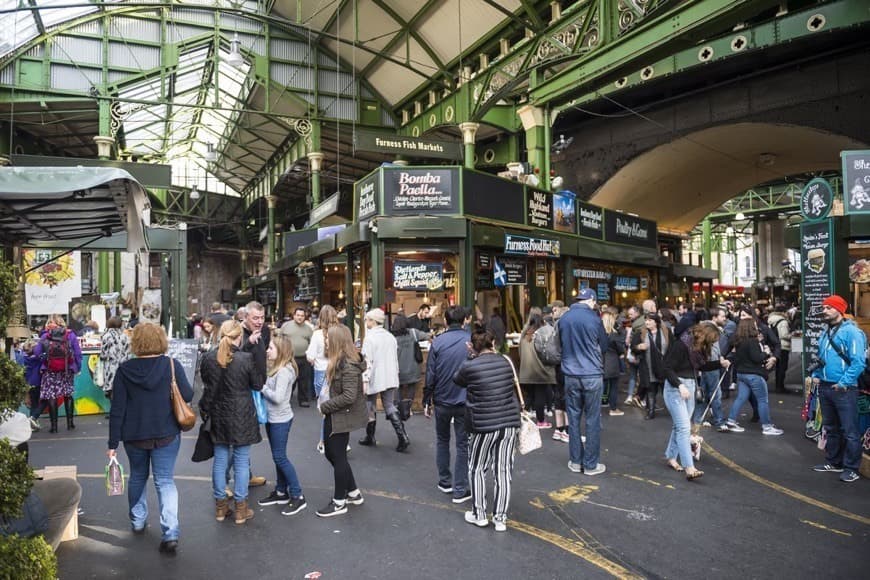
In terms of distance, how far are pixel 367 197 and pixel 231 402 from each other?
→ 7772 mm

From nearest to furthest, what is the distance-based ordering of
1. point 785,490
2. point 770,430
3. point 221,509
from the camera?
point 221,509 < point 785,490 < point 770,430

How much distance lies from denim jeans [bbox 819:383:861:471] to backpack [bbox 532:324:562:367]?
312 centimetres

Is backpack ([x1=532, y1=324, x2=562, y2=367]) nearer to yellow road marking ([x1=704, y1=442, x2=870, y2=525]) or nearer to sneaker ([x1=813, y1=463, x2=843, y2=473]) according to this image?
yellow road marking ([x1=704, y1=442, x2=870, y2=525])

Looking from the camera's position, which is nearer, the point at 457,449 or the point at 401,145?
the point at 457,449

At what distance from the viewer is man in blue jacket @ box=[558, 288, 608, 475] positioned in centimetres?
631

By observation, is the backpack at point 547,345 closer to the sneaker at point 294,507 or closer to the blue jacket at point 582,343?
the blue jacket at point 582,343

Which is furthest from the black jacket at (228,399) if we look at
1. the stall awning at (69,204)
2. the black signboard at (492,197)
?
the black signboard at (492,197)

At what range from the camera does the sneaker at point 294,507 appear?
5.25 m

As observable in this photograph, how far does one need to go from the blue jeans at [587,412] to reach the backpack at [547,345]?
158 cm

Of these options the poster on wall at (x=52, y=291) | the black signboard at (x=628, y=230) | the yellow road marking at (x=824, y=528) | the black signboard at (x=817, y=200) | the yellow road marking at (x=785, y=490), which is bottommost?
the yellow road marking at (x=785, y=490)

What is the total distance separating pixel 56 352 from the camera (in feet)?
28.9

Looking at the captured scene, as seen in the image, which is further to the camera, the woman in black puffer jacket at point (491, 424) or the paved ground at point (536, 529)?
the woman in black puffer jacket at point (491, 424)

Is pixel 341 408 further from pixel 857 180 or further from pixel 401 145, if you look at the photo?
pixel 857 180

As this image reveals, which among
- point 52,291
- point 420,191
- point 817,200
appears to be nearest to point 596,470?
point 420,191
